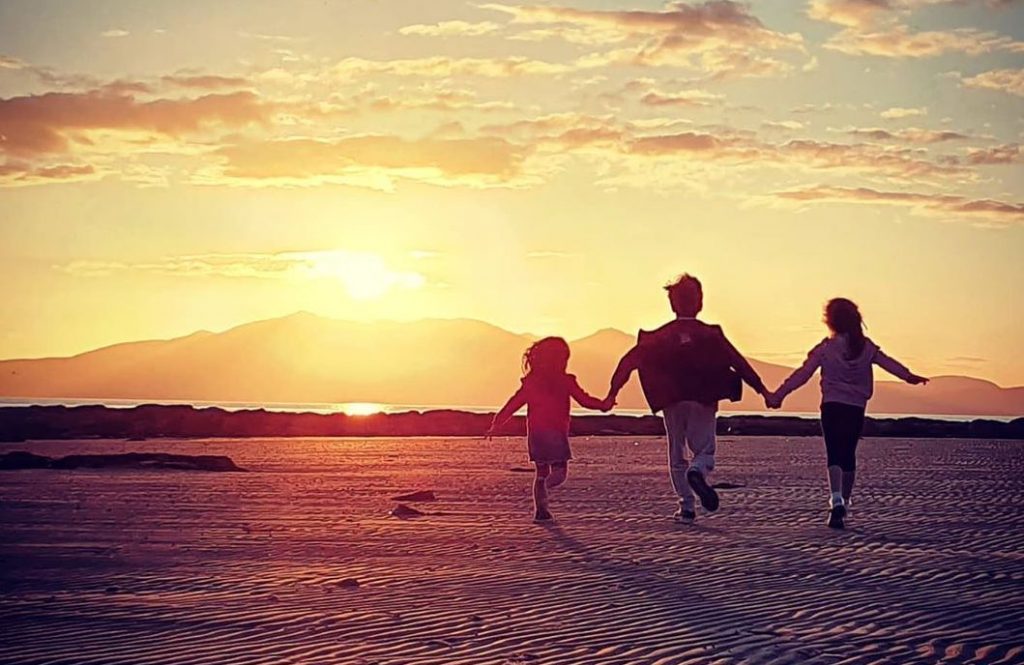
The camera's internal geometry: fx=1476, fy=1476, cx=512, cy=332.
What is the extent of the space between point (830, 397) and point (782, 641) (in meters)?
7.49

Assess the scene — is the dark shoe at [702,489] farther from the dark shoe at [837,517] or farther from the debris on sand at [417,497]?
the debris on sand at [417,497]

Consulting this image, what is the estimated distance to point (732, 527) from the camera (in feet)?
47.5

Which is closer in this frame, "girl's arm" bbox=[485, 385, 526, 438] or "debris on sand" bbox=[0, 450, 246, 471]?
"girl's arm" bbox=[485, 385, 526, 438]

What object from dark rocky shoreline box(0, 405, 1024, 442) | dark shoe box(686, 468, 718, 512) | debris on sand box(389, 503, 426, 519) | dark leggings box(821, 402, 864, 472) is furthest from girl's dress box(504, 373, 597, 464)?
dark rocky shoreline box(0, 405, 1024, 442)

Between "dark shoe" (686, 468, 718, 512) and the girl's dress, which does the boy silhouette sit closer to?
"dark shoe" (686, 468, 718, 512)

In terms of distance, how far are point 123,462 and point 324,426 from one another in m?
30.2

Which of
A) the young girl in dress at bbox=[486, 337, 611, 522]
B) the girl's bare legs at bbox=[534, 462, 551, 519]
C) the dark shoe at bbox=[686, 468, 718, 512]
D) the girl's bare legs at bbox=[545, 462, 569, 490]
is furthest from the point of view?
the girl's bare legs at bbox=[545, 462, 569, 490]

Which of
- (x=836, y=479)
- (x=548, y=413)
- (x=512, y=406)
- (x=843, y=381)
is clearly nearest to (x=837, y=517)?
(x=836, y=479)

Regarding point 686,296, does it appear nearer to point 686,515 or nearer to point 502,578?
point 686,515

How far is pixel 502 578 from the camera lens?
1045cm

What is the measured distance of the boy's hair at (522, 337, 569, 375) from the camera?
16000 millimetres

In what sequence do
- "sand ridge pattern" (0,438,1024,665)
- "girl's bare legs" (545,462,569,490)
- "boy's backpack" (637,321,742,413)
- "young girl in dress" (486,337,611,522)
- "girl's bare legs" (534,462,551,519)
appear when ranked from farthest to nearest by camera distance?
"girl's bare legs" (545,462,569,490) < "young girl in dress" (486,337,611,522) < "girl's bare legs" (534,462,551,519) < "boy's backpack" (637,321,742,413) < "sand ridge pattern" (0,438,1024,665)

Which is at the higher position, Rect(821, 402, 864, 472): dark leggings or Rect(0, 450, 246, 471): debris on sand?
Rect(821, 402, 864, 472): dark leggings

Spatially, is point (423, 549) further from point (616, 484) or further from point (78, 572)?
point (616, 484)
